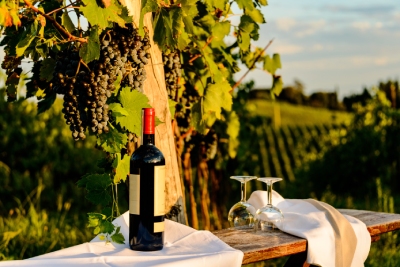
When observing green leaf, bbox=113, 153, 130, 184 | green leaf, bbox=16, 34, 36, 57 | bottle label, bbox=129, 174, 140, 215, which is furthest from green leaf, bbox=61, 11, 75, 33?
bottle label, bbox=129, 174, 140, 215

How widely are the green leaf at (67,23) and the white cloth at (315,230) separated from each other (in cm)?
139

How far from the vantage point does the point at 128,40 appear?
2.85 m

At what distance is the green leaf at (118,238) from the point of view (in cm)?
255

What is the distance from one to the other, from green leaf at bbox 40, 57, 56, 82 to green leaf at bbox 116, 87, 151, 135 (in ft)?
1.59

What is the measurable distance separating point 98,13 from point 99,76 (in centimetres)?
29

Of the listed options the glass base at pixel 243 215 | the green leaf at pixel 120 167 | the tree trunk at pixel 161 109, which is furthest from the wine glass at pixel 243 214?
the green leaf at pixel 120 167

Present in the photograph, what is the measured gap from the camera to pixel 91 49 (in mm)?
2689

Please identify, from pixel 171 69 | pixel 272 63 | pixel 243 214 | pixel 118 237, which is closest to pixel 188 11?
pixel 171 69

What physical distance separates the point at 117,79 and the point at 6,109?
614cm

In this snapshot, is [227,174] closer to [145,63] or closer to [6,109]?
[145,63]

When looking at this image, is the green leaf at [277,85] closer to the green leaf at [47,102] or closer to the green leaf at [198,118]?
the green leaf at [198,118]

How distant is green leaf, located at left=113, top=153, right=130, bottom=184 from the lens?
286 cm

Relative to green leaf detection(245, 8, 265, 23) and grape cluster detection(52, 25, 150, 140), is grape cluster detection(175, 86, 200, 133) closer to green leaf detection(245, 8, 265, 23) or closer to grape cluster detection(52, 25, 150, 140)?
green leaf detection(245, 8, 265, 23)

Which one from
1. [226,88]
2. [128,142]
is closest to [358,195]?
[226,88]
